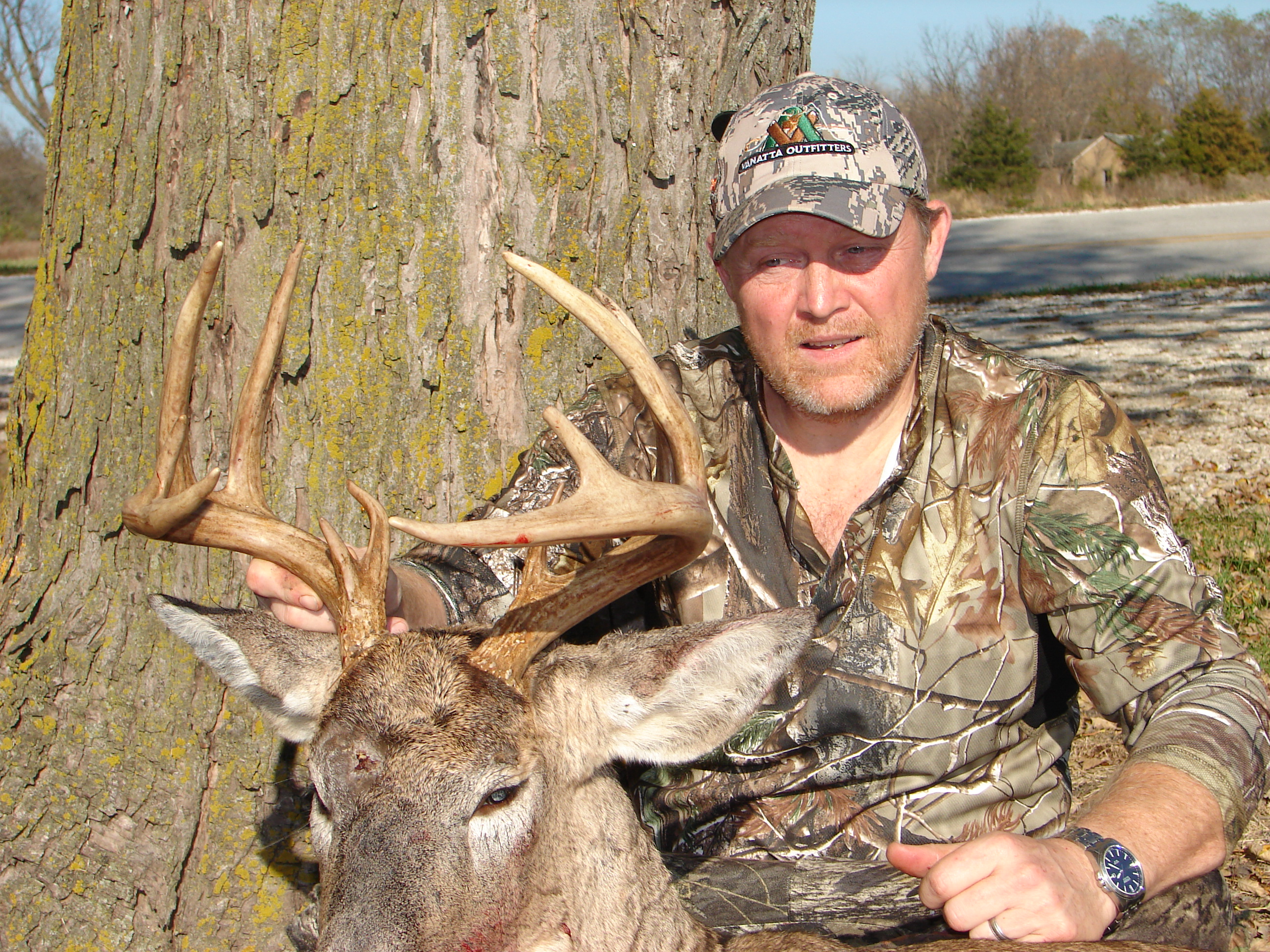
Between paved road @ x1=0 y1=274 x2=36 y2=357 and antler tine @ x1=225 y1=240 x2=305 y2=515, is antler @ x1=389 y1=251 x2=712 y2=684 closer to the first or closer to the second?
antler tine @ x1=225 y1=240 x2=305 y2=515

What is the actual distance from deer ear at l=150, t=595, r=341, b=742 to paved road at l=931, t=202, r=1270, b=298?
14.8 meters

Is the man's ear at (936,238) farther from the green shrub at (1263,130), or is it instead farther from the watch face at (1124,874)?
the green shrub at (1263,130)

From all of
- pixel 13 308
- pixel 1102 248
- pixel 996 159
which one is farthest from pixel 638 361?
pixel 996 159

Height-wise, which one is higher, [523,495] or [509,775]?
[523,495]

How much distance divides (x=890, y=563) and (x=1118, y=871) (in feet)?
2.93

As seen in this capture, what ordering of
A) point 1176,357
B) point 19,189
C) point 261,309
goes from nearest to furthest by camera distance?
point 261,309, point 1176,357, point 19,189

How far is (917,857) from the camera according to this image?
2377mm

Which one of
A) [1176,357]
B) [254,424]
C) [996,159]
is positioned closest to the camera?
[254,424]

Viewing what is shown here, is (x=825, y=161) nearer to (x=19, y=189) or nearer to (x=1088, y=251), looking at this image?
(x=1088, y=251)

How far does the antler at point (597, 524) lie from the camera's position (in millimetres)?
2270

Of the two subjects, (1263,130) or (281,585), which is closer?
(281,585)

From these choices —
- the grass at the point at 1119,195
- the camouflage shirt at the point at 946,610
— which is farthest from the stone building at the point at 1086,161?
the camouflage shirt at the point at 946,610

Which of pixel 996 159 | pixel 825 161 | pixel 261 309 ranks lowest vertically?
pixel 261 309

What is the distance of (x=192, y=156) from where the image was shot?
319 centimetres
